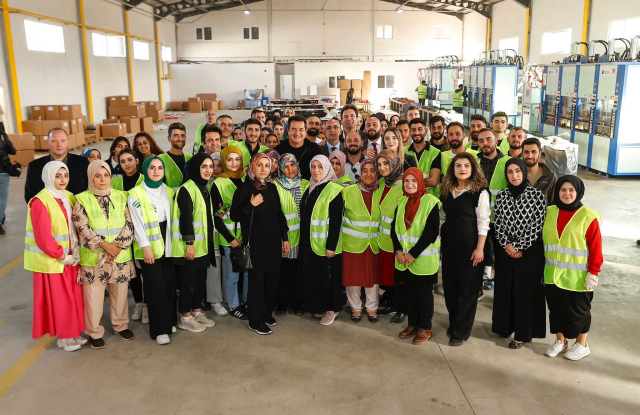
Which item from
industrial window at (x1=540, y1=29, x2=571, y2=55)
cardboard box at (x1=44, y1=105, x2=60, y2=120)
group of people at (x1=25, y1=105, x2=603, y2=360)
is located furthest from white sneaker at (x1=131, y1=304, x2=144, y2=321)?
industrial window at (x1=540, y1=29, x2=571, y2=55)

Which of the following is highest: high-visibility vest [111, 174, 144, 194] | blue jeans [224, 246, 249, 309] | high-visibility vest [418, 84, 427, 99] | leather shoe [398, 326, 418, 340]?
high-visibility vest [418, 84, 427, 99]

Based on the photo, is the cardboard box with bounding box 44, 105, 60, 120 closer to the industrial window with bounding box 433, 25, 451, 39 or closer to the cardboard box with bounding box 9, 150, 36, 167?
the cardboard box with bounding box 9, 150, 36, 167

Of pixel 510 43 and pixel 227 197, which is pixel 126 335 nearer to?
pixel 227 197

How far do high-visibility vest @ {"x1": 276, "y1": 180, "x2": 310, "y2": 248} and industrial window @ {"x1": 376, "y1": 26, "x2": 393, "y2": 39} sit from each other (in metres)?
30.5

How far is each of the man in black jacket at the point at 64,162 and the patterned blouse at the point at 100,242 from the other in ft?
2.36

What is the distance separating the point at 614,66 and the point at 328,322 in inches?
391

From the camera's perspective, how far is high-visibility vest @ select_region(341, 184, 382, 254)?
188 inches

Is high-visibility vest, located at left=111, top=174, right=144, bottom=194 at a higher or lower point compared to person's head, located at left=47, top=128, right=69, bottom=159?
lower

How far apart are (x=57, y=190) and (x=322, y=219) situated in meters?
2.26

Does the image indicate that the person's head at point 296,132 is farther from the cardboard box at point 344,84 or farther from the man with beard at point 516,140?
the cardboard box at point 344,84

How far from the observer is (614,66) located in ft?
37.3

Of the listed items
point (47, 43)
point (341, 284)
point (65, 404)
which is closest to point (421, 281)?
point (341, 284)

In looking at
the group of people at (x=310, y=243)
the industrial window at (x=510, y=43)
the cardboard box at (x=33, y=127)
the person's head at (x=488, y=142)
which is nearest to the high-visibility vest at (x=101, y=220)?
the group of people at (x=310, y=243)

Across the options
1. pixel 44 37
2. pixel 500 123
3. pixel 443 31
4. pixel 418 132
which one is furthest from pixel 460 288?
pixel 443 31
